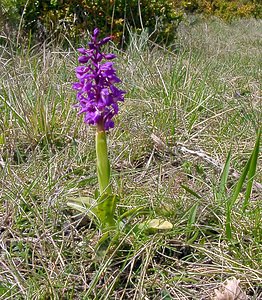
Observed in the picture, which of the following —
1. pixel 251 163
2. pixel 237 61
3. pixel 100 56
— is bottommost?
pixel 237 61

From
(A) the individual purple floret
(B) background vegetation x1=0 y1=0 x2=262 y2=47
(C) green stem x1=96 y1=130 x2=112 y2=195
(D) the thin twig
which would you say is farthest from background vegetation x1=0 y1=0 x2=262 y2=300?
(B) background vegetation x1=0 y1=0 x2=262 y2=47

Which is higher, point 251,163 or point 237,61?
point 251,163

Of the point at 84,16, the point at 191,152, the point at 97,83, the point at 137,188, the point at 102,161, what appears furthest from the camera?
the point at 84,16

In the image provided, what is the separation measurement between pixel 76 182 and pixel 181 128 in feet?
2.63

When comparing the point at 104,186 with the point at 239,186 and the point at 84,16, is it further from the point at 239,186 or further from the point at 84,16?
the point at 84,16

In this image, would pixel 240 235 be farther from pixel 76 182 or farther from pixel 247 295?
pixel 76 182

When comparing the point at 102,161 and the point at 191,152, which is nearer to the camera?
the point at 102,161

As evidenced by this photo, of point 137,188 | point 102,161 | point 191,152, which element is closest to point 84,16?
point 191,152

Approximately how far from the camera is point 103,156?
1.37m

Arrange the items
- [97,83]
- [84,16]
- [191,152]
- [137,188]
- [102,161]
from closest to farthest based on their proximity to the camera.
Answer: [97,83] < [102,161] < [137,188] < [191,152] < [84,16]

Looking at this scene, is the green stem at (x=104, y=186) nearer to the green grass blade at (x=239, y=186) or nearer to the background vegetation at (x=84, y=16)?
the green grass blade at (x=239, y=186)

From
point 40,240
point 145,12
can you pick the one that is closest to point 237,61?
point 145,12

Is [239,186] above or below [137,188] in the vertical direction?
above

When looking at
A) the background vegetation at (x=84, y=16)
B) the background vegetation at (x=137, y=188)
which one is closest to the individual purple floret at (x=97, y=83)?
the background vegetation at (x=137, y=188)
